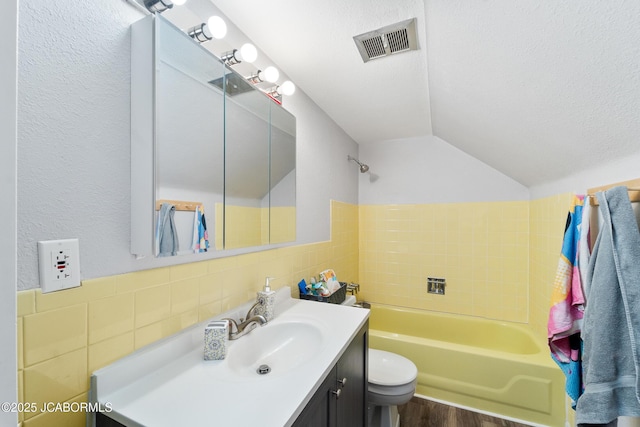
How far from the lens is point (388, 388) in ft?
5.14

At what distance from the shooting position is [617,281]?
822 mm

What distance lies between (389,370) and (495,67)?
177 centimetres

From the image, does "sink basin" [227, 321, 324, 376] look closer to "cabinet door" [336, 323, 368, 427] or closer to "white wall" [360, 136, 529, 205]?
"cabinet door" [336, 323, 368, 427]

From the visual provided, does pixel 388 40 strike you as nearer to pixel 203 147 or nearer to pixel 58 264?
pixel 203 147

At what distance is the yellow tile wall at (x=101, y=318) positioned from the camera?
62cm

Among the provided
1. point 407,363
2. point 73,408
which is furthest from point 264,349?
point 407,363

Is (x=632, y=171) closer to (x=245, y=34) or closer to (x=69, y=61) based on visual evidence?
A: (x=245, y=34)

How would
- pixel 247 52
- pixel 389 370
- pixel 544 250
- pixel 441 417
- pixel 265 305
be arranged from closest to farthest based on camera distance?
pixel 247 52, pixel 265 305, pixel 389 370, pixel 441 417, pixel 544 250

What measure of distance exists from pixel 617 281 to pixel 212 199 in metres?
1.40

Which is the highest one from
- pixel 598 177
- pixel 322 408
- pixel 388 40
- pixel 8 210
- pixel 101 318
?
pixel 388 40

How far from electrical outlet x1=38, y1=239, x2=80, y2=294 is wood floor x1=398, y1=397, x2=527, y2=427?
2.07 m

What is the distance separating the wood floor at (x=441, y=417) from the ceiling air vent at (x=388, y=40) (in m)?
2.31

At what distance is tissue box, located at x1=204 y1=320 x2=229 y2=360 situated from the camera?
3.08ft

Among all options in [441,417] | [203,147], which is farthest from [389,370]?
[203,147]
